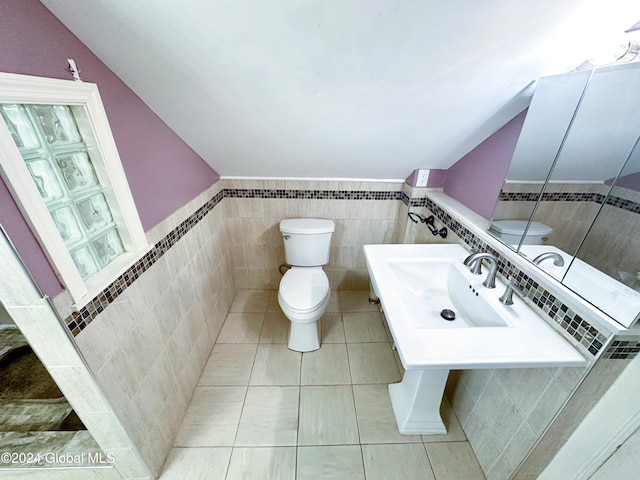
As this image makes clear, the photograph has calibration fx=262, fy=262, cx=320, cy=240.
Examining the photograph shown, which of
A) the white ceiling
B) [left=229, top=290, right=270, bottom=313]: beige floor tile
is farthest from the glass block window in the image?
[left=229, top=290, right=270, bottom=313]: beige floor tile

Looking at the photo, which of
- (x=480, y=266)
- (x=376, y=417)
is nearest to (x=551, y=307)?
(x=480, y=266)

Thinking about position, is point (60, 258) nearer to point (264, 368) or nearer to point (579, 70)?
point (264, 368)

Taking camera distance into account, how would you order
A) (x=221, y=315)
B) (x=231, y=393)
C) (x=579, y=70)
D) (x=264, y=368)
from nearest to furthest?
1. (x=579, y=70)
2. (x=231, y=393)
3. (x=264, y=368)
4. (x=221, y=315)

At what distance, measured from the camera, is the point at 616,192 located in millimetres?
821

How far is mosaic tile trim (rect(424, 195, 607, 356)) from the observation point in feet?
2.54

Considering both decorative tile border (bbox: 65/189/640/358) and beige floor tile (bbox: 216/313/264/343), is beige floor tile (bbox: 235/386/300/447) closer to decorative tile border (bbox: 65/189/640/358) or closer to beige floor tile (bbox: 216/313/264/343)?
beige floor tile (bbox: 216/313/264/343)

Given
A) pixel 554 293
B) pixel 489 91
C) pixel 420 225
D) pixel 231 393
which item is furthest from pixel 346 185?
pixel 231 393

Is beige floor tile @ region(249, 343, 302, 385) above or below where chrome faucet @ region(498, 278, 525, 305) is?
below

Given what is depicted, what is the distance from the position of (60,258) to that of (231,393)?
1.19m

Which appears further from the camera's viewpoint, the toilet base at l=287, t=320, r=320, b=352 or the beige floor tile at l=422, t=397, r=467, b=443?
the toilet base at l=287, t=320, r=320, b=352

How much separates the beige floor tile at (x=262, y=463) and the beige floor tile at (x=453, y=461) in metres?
0.67

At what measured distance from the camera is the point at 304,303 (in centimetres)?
162

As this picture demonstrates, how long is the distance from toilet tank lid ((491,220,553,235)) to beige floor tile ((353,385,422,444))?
109 centimetres

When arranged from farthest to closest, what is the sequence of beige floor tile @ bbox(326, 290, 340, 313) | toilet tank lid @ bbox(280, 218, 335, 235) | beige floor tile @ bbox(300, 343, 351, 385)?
1. beige floor tile @ bbox(326, 290, 340, 313)
2. toilet tank lid @ bbox(280, 218, 335, 235)
3. beige floor tile @ bbox(300, 343, 351, 385)
